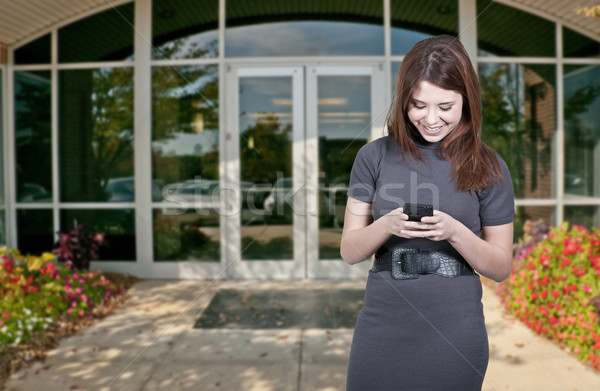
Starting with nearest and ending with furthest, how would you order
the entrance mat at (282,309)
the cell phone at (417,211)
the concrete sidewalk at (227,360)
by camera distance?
the cell phone at (417,211) < the concrete sidewalk at (227,360) < the entrance mat at (282,309)

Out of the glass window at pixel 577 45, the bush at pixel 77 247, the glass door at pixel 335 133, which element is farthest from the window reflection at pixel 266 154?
the glass window at pixel 577 45

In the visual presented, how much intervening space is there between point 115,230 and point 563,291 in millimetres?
5377

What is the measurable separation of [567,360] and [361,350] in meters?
3.14

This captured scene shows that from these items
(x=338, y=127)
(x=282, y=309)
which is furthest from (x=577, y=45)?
(x=282, y=309)

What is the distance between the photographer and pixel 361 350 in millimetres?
1437

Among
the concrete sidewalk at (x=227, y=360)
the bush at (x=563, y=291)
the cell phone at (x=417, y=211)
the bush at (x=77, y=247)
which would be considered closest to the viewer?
the cell phone at (x=417, y=211)

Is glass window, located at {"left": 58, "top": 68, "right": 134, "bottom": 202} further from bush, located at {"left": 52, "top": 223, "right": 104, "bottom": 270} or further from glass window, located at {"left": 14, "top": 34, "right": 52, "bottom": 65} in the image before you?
bush, located at {"left": 52, "top": 223, "right": 104, "bottom": 270}

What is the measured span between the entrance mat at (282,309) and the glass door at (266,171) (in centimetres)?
67

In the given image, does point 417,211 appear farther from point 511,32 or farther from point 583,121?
point 583,121

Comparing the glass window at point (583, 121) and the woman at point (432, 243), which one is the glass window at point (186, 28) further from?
the woman at point (432, 243)

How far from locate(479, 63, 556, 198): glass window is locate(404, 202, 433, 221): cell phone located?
577 cm

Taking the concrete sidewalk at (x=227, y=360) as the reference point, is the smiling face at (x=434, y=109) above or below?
above

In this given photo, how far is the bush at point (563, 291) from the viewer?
12.6ft

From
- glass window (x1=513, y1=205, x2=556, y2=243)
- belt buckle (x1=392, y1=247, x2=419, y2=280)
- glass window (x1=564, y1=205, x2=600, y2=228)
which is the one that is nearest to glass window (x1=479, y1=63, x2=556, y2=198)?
glass window (x1=513, y1=205, x2=556, y2=243)
